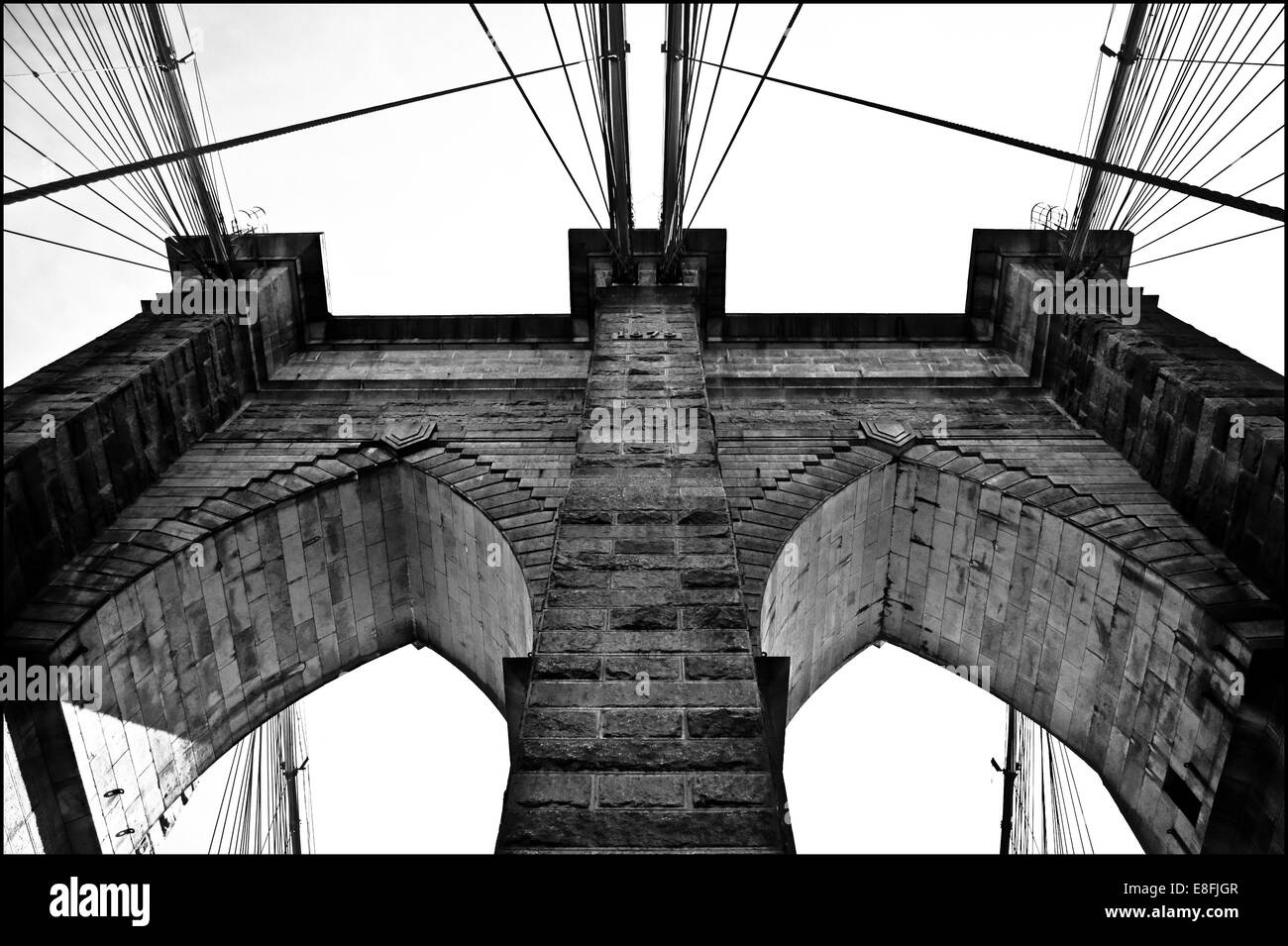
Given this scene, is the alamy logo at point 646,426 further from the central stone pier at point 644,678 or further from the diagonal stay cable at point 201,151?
the diagonal stay cable at point 201,151

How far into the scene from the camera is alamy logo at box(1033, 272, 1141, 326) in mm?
12766

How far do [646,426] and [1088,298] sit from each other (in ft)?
23.2

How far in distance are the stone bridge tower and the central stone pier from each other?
31 mm

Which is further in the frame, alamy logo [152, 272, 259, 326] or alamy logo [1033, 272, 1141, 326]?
alamy logo [152, 272, 259, 326]

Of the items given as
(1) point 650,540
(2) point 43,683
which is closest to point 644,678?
(1) point 650,540

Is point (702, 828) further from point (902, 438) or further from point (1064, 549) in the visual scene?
point (902, 438)

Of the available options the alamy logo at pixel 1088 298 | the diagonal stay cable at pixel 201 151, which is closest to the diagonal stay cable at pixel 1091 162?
the diagonal stay cable at pixel 201 151

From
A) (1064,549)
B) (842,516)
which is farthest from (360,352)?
(1064,549)
